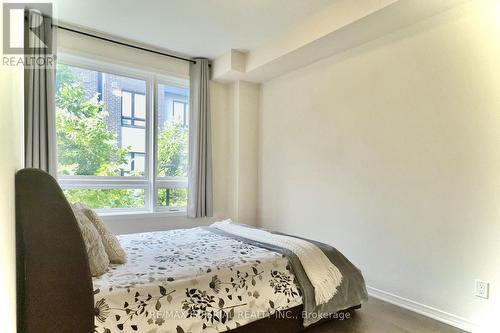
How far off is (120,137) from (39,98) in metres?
0.94

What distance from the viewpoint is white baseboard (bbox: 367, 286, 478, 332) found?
7.59 ft

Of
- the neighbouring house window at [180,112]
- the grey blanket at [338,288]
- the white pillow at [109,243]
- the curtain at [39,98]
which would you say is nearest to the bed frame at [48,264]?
the white pillow at [109,243]

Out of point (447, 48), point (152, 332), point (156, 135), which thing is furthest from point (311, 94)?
point (152, 332)

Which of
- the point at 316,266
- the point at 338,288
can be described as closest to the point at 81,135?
the point at 316,266

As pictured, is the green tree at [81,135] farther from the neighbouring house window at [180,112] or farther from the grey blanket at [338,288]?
the grey blanket at [338,288]

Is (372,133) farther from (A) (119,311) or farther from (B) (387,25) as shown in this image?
(A) (119,311)

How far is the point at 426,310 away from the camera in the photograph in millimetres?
2543

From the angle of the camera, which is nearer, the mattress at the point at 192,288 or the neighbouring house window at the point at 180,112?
the mattress at the point at 192,288

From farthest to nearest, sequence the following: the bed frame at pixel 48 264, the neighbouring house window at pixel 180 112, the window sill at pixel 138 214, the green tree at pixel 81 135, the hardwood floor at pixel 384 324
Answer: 1. the neighbouring house window at pixel 180 112
2. the window sill at pixel 138 214
3. the green tree at pixel 81 135
4. the hardwood floor at pixel 384 324
5. the bed frame at pixel 48 264

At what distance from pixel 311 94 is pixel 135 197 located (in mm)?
2504

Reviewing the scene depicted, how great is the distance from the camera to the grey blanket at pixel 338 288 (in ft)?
6.81

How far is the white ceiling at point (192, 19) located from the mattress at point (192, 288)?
2.18 m

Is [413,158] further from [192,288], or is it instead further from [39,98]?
[39,98]

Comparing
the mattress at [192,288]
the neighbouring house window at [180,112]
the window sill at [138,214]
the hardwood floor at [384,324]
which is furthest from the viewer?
the neighbouring house window at [180,112]
